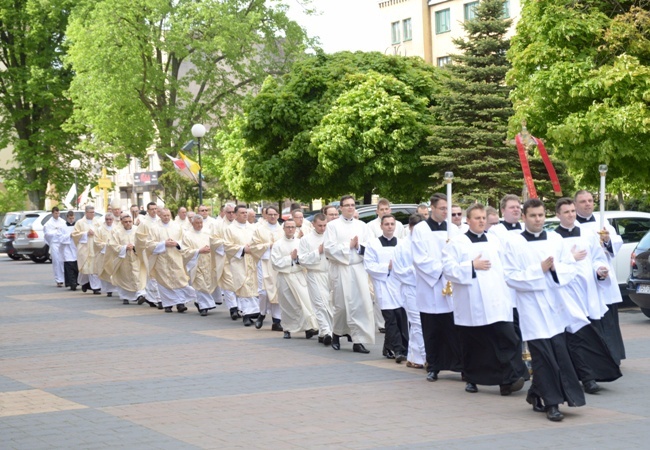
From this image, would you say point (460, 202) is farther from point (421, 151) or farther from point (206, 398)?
point (206, 398)

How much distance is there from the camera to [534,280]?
10109mm

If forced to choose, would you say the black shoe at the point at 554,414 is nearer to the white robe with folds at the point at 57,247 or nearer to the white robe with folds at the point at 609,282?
the white robe with folds at the point at 609,282

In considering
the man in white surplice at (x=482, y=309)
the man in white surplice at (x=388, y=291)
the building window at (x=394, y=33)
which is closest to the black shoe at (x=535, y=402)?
the man in white surplice at (x=482, y=309)

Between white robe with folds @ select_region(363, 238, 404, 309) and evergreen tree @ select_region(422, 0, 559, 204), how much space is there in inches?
864

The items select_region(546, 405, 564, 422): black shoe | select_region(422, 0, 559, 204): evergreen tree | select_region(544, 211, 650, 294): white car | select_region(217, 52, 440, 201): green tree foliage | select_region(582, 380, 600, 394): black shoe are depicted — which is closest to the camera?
select_region(546, 405, 564, 422): black shoe

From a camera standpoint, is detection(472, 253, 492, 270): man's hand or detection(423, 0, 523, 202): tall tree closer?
detection(472, 253, 492, 270): man's hand

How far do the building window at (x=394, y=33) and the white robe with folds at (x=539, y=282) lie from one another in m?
63.5

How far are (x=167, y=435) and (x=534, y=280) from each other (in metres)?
3.42

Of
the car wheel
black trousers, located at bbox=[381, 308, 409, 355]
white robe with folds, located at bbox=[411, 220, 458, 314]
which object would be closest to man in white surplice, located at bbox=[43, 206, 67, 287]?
the car wheel

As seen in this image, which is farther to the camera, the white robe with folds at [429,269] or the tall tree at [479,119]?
the tall tree at [479,119]

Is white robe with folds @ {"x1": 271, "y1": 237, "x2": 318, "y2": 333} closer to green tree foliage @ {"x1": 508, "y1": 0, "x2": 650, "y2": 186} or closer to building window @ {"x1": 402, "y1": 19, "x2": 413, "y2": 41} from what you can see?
green tree foliage @ {"x1": 508, "y1": 0, "x2": 650, "y2": 186}

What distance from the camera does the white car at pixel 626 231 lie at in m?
19.2

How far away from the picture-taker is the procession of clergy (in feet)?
33.3

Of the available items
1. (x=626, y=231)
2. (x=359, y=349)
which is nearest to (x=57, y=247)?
(x=626, y=231)
